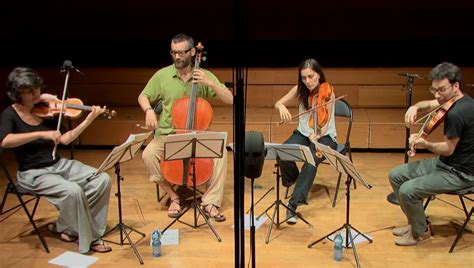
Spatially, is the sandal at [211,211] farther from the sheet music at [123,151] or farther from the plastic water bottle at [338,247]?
the plastic water bottle at [338,247]

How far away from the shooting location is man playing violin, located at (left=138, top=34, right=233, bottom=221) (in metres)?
4.55

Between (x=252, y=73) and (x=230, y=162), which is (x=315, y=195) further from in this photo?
(x=252, y=73)

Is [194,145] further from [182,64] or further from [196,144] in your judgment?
[182,64]

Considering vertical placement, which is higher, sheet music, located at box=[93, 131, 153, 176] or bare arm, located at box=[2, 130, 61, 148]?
bare arm, located at box=[2, 130, 61, 148]

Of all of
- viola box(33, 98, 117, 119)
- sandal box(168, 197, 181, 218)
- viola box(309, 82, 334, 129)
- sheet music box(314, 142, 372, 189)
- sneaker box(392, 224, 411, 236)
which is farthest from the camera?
sandal box(168, 197, 181, 218)

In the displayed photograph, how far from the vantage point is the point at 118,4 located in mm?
7152

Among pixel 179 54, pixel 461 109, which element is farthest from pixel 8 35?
pixel 461 109

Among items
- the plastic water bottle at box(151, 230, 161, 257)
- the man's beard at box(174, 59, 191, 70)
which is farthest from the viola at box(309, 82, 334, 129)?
the plastic water bottle at box(151, 230, 161, 257)

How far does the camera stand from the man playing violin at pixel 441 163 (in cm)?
377

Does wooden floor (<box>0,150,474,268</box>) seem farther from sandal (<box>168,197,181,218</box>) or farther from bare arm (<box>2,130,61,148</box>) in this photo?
bare arm (<box>2,130,61,148</box>)

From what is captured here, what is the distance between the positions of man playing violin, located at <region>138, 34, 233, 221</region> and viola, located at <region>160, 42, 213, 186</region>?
165 mm

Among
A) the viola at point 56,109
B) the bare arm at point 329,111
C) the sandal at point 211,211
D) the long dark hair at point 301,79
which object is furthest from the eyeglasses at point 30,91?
the bare arm at point 329,111

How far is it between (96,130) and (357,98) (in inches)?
115

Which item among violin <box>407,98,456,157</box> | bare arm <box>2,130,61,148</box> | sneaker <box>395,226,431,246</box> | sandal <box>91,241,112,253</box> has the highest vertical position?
violin <box>407,98,456,157</box>
